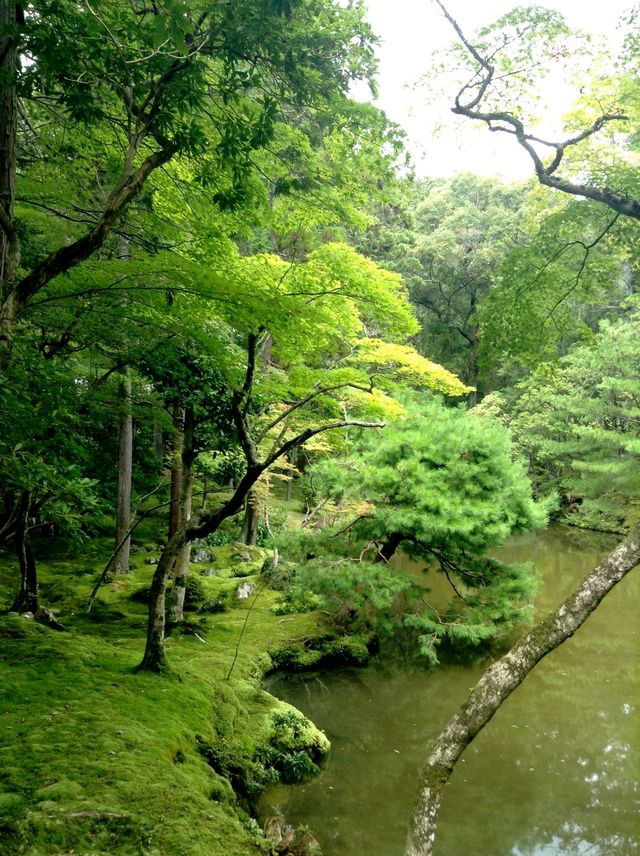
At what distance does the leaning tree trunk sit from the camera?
3.07 m

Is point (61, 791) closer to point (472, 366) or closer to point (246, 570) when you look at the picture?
point (246, 570)

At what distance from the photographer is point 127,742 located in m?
3.48

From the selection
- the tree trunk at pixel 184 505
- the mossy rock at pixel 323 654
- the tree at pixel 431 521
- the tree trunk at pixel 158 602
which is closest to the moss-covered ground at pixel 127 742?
the tree trunk at pixel 158 602

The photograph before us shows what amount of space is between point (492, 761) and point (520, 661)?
334 cm

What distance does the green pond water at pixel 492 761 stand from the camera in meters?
4.55

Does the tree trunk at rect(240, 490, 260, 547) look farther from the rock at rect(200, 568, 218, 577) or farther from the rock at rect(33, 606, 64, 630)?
the rock at rect(33, 606, 64, 630)

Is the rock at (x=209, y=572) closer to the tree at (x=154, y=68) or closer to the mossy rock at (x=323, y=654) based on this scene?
the mossy rock at (x=323, y=654)

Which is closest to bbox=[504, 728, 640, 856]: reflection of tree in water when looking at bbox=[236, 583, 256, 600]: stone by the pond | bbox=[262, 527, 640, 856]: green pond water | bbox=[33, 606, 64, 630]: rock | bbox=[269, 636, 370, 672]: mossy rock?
bbox=[262, 527, 640, 856]: green pond water

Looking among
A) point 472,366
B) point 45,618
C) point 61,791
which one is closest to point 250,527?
point 45,618

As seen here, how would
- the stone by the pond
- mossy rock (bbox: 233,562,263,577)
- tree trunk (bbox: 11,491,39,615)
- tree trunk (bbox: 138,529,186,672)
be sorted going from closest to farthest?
tree trunk (bbox: 138,529,186,672)
tree trunk (bbox: 11,491,39,615)
the stone by the pond
mossy rock (bbox: 233,562,263,577)

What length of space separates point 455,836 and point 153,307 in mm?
4993

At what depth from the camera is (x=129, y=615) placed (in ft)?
25.3

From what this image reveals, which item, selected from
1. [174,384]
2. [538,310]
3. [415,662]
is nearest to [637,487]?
[415,662]

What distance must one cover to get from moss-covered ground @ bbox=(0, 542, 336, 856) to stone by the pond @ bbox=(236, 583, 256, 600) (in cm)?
205
